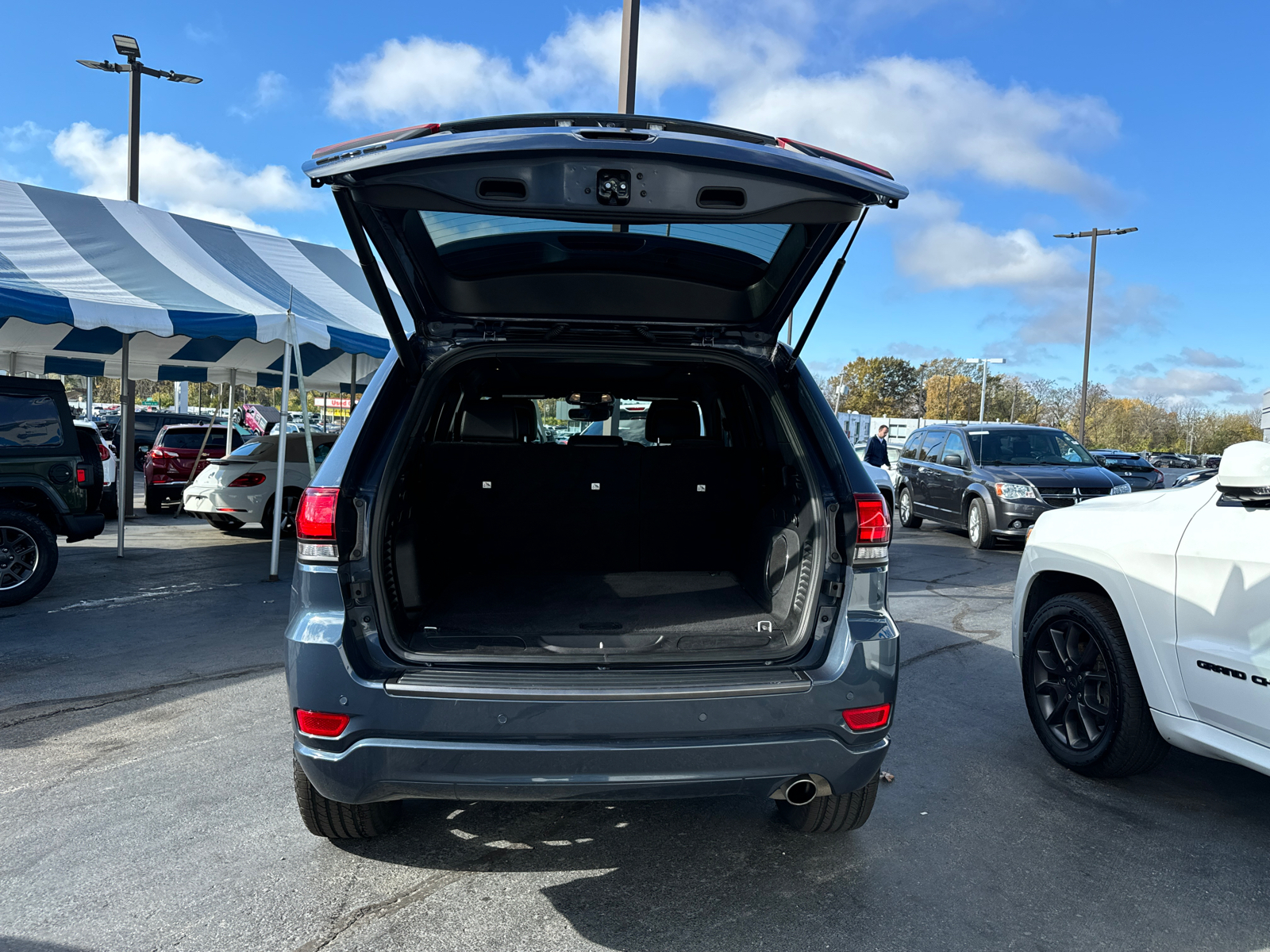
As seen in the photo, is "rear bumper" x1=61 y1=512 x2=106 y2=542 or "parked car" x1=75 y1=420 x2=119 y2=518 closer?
"rear bumper" x1=61 y1=512 x2=106 y2=542

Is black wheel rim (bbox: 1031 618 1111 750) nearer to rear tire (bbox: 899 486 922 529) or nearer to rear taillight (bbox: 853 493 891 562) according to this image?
rear taillight (bbox: 853 493 891 562)

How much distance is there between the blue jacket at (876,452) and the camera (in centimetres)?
1542

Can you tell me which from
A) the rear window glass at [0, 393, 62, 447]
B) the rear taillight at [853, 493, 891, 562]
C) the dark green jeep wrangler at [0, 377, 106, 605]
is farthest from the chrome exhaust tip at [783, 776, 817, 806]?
the rear window glass at [0, 393, 62, 447]

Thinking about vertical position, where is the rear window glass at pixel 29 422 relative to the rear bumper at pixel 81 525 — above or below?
above

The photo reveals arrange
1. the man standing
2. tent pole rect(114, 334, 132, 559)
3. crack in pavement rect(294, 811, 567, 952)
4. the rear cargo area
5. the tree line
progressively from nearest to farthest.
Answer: crack in pavement rect(294, 811, 567, 952), the rear cargo area, tent pole rect(114, 334, 132, 559), the man standing, the tree line

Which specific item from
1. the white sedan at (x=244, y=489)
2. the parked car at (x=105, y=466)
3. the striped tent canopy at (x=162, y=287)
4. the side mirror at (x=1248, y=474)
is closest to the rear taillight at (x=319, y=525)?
the side mirror at (x=1248, y=474)

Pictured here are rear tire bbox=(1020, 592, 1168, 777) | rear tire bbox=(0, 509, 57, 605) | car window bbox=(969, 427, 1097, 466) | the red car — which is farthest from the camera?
the red car

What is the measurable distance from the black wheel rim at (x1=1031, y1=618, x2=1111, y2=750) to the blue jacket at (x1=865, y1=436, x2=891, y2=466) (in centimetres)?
1157

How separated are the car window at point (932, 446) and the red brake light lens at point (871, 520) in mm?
11152

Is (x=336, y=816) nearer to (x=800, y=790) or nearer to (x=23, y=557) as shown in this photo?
(x=800, y=790)

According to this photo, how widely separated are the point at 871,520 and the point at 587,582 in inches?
65.4

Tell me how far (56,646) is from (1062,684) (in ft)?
20.2

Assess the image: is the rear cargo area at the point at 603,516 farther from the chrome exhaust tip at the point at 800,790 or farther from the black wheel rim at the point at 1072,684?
the black wheel rim at the point at 1072,684

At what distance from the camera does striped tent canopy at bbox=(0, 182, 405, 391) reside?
25.9ft
